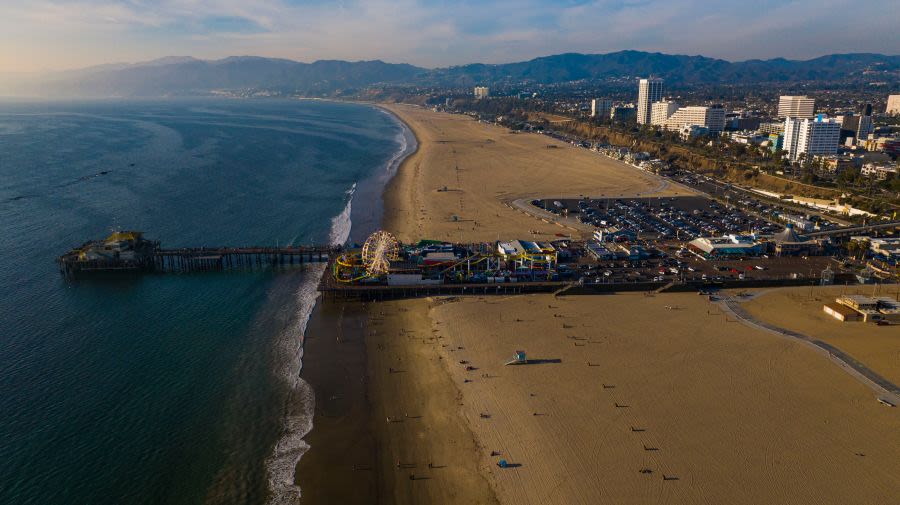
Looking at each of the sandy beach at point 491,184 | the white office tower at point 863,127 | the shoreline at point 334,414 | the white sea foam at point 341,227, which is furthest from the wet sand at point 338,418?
the white office tower at point 863,127

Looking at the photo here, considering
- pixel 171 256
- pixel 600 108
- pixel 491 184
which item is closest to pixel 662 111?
pixel 600 108

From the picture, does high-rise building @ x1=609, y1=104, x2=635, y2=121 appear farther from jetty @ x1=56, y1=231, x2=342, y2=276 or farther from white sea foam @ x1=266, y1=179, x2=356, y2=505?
white sea foam @ x1=266, y1=179, x2=356, y2=505

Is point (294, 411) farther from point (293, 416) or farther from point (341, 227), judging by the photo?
point (341, 227)

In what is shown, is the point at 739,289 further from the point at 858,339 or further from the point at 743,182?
the point at 743,182

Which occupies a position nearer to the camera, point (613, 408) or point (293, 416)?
point (613, 408)

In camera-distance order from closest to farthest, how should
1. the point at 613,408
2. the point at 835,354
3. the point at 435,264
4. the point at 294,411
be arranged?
the point at 613,408, the point at 294,411, the point at 835,354, the point at 435,264

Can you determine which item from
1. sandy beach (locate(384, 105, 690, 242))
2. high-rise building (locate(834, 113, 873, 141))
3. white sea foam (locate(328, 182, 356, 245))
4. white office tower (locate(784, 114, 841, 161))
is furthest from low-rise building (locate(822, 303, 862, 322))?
high-rise building (locate(834, 113, 873, 141))

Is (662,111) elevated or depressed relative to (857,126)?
elevated

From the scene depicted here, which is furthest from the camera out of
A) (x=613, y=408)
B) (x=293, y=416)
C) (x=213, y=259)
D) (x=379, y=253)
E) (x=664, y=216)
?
(x=664, y=216)

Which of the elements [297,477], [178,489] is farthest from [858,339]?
[178,489]
